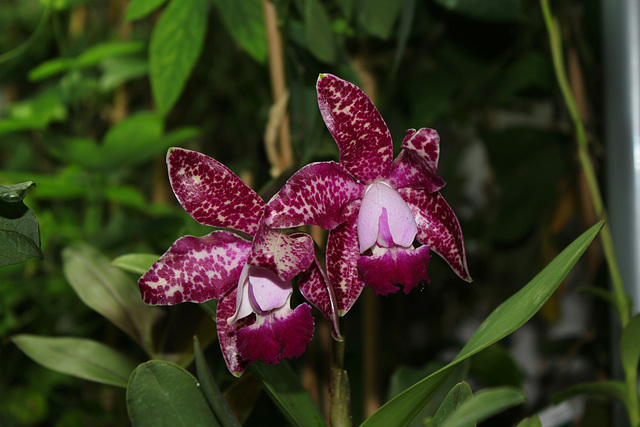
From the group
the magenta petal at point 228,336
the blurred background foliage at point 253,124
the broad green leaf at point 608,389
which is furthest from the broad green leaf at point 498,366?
the magenta petal at point 228,336

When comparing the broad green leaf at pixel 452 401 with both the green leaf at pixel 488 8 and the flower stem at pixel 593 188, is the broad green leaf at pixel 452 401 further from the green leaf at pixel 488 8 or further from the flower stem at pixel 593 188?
the green leaf at pixel 488 8

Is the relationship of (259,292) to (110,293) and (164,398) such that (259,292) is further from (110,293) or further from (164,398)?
(110,293)

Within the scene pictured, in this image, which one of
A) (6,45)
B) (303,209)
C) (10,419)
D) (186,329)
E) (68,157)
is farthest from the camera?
(6,45)

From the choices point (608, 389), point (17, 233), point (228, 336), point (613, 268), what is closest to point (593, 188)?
point (613, 268)

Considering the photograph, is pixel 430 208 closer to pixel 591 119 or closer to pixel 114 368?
Result: pixel 114 368

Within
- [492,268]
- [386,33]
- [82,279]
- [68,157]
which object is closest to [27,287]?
[68,157]
